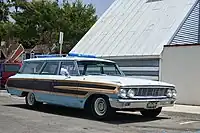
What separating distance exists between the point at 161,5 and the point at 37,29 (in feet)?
63.4

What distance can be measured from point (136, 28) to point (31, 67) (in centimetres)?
683

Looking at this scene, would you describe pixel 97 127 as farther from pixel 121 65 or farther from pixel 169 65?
pixel 121 65

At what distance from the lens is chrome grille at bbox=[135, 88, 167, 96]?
36.6 feet

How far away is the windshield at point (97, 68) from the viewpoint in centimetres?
1245

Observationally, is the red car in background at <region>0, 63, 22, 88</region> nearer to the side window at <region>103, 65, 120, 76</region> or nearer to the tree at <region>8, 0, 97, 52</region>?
the tree at <region>8, 0, 97, 52</region>

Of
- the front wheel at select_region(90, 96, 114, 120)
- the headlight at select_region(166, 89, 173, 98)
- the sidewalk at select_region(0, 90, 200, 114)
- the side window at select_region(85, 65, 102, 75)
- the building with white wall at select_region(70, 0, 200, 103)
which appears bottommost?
the sidewalk at select_region(0, 90, 200, 114)

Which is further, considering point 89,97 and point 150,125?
point 89,97

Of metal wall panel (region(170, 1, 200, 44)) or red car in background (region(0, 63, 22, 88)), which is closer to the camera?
metal wall panel (region(170, 1, 200, 44))

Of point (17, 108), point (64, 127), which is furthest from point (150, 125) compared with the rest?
point (17, 108)

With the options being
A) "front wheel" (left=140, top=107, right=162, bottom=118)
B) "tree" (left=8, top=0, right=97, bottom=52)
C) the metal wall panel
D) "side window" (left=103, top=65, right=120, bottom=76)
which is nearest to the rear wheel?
"side window" (left=103, top=65, right=120, bottom=76)

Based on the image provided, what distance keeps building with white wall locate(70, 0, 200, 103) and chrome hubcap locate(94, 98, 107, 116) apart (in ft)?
18.3

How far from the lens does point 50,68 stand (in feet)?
44.3

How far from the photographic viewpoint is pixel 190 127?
10.6 meters

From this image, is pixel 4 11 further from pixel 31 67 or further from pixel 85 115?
pixel 85 115
